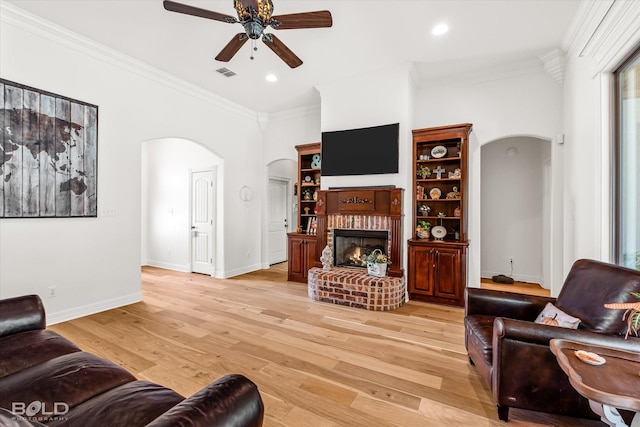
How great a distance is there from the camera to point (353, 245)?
185 inches

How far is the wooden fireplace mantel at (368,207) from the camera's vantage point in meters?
4.07

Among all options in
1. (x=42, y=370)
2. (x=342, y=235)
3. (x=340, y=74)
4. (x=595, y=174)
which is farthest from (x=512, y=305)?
(x=340, y=74)

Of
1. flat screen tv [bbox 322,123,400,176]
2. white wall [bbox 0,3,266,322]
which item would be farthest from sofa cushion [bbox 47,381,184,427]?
flat screen tv [bbox 322,123,400,176]

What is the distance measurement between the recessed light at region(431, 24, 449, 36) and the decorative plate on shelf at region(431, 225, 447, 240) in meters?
2.57

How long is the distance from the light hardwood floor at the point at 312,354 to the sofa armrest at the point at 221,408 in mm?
873

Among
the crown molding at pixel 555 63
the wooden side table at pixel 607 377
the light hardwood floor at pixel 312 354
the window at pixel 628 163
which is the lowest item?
the light hardwood floor at pixel 312 354

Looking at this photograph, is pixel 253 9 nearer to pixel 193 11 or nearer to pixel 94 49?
pixel 193 11

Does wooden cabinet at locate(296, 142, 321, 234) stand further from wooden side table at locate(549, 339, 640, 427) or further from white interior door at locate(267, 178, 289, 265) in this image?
wooden side table at locate(549, 339, 640, 427)

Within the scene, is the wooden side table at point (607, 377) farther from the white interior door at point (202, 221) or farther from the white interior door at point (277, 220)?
the white interior door at point (277, 220)

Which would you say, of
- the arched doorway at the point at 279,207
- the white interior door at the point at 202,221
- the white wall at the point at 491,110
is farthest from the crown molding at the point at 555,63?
the white interior door at the point at 202,221

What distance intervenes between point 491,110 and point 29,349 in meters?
5.44

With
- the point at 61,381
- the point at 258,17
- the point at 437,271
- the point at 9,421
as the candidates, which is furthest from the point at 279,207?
the point at 9,421

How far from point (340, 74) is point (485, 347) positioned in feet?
13.0

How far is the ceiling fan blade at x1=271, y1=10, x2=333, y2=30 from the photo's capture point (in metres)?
2.29
